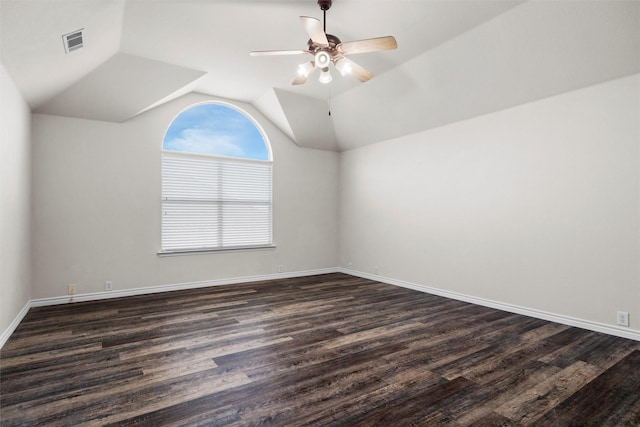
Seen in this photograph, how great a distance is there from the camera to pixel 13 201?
3332 millimetres

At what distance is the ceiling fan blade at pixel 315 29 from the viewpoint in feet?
8.43

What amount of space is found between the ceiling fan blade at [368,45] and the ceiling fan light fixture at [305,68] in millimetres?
409

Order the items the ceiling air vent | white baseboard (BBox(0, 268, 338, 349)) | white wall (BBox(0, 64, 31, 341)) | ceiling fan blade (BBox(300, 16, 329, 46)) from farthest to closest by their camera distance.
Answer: white baseboard (BBox(0, 268, 338, 349)) < white wall (BBox(0, 64, 31, 341)) < the ceiling air vent < ceiling fan blade (BBox(300, 16, 329, 46))

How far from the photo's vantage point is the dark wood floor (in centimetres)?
196

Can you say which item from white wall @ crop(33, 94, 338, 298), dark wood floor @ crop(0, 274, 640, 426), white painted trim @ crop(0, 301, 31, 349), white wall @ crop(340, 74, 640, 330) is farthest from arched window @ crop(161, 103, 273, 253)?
white wall @ crop(340, 74, 640, 330)

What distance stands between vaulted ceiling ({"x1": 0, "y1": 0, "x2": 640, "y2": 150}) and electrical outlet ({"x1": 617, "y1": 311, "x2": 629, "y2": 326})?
2.29m

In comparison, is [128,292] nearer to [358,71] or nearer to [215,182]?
[215,182]

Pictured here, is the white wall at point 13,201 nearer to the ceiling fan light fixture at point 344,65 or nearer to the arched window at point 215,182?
the arched window at point 215,182

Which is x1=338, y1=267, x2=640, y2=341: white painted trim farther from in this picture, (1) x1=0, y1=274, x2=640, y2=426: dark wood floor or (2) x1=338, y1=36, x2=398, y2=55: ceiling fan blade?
(2) x1=338, y1=36, x2=398, y2=55: ceiling fan blade

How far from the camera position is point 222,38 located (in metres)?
3.60

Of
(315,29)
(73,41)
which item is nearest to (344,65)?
(315,29)

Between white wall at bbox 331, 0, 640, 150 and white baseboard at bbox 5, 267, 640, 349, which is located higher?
white wall at bbox 331, 0, 640, 150

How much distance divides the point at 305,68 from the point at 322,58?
0.98ft

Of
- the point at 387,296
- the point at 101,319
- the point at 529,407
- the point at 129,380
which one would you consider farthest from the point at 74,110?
the point at 529,407
